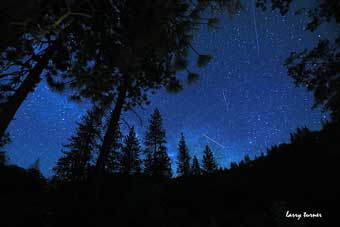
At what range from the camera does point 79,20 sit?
452cm

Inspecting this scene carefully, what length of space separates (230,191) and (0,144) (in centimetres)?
2272

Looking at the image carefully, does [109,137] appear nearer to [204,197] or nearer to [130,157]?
[204,197]

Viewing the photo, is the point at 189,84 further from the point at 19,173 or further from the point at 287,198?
the point at 19,173

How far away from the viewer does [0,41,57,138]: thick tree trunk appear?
17.2ft

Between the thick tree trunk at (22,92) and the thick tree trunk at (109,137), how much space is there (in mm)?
3202

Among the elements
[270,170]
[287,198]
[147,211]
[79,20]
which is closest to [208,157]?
[270,170]

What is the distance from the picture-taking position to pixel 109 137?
898 cm

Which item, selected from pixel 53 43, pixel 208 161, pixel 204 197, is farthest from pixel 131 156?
pixel 53 43

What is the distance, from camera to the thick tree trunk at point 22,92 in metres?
5.23

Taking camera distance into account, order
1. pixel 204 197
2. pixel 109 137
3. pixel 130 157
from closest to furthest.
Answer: pixel 109 137 < pixel 204 197 < pixel 130 157

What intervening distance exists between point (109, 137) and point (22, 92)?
384 centimetres

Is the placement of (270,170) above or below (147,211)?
above

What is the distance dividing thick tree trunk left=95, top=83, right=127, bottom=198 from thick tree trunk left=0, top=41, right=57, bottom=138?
320 centimetres

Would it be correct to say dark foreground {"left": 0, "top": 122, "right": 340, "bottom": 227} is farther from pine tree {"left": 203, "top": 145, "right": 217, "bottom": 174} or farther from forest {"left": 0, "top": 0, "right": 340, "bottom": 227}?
pine tree {"left": 203, "top": 145, "right": 217, "bottom": 174}
